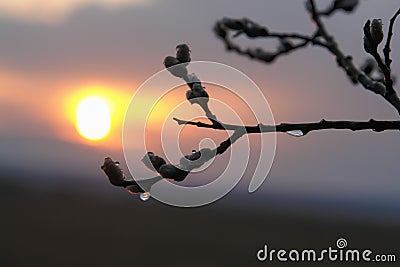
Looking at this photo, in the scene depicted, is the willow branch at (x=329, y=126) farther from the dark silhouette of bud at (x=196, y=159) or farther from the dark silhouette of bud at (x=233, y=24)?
the dark silhouette of bud at (x=233, y=24)

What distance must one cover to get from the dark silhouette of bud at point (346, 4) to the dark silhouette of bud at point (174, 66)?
1.71 feet

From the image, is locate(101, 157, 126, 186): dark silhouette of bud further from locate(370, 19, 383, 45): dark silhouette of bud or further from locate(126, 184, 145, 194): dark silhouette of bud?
locate(370, 19, 383, 45): dark silhouette of bud

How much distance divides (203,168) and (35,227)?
26528 mm

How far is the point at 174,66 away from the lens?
89.4 inches

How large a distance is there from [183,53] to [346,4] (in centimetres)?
54

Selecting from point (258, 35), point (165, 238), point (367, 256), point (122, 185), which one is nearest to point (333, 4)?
point (258, 35)

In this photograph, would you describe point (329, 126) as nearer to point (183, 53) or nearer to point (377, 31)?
point (377, 31)

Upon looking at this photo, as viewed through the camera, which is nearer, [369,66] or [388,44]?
[388,44]

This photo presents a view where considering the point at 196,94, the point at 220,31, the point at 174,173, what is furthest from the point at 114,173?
the point at 220,31

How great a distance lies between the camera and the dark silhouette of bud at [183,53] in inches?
90.0

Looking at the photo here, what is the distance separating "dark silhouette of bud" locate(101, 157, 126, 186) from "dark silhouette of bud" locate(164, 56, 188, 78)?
1.14 feet

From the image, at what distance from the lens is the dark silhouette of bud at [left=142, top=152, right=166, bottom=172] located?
2197 millimetres

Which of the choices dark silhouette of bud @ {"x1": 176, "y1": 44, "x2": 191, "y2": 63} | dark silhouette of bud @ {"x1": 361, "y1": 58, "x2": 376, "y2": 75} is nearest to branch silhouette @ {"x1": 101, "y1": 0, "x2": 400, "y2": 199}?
dark silhouette of bud @ {"x1": 176, "y1": 44, "x2": 191, "y2": 63}

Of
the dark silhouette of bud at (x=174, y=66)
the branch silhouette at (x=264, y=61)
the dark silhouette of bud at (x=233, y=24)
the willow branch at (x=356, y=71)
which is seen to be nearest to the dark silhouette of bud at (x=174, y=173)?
the branch silhouette at (x=264, y=61)
